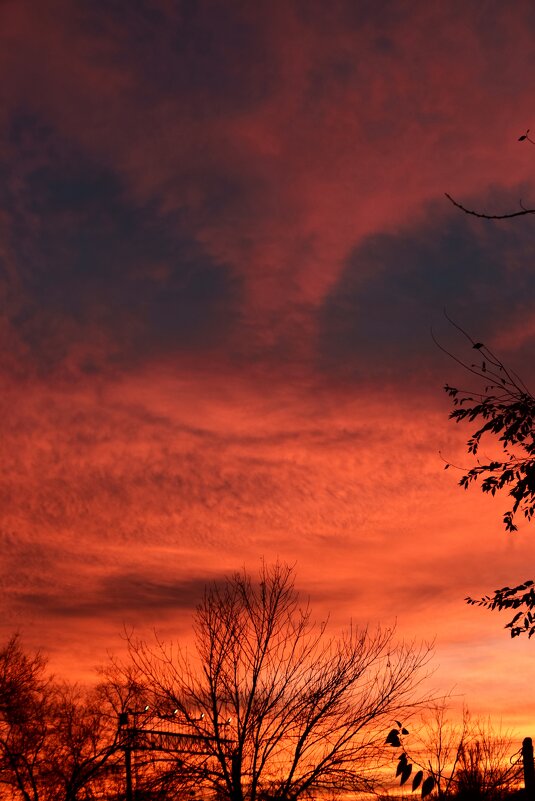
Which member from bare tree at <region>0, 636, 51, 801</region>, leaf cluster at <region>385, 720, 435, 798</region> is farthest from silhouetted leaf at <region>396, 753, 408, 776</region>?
bare tree at <region>0, 636, 51, 801</region>

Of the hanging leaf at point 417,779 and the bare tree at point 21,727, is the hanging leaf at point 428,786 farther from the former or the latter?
the bare tree at point 21,727

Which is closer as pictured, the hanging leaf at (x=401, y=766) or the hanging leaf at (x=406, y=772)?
the hanging leaf at (x=406, y=772)

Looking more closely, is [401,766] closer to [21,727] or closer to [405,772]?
[405,772]

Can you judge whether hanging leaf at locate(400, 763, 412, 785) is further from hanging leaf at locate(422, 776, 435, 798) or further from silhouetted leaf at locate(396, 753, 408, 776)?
hanging leaf at locate(422, 776, 435, 798)

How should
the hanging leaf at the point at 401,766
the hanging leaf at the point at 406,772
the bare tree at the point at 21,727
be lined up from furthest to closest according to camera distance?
the bare tree at the point at 21,727 → the hanging leaf at the point at 401,766 → the hanging leaf at the point at 406,772

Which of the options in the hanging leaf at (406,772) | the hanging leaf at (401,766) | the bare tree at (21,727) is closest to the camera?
the hanging leaf at (406,772)

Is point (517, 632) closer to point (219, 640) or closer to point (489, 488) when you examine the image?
point (489, 488)

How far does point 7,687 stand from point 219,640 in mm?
→ 24074

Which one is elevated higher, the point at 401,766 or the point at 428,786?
the point at 401,766

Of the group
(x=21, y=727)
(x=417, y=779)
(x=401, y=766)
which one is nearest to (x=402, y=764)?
(x=401, y=766)

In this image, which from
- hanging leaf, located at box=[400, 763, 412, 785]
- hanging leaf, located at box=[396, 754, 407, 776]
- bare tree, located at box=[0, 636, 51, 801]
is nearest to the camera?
hanging leaf, located at box=[400, 763, 412, 785]

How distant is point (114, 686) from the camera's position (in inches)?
2238

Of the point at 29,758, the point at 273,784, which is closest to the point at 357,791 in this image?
the point at 273,784

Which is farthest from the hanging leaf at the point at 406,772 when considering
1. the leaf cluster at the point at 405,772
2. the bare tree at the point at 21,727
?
the bare tree at the point at 21,727
